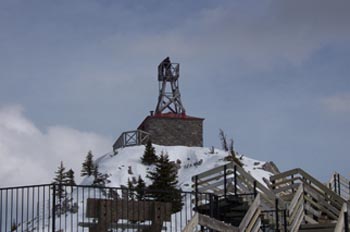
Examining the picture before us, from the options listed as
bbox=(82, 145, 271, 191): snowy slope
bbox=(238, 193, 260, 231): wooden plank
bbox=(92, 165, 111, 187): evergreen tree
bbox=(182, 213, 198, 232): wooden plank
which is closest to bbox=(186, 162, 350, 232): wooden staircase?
bbox=(238, 193, 260, 231): wooden plank

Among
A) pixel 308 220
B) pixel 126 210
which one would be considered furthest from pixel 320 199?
pixel 126 210

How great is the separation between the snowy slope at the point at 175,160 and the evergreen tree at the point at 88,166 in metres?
0.55

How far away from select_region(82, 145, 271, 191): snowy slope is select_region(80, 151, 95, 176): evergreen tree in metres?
0.55

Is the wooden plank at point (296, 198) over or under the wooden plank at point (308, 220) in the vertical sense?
over

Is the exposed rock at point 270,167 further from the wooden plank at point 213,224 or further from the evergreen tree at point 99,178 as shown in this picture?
the wooden plank at point 213,224

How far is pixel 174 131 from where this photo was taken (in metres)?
56.2

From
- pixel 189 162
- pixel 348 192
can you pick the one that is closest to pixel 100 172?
pixel 189 162

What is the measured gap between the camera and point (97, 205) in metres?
14.8

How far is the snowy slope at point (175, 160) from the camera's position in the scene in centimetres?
4778

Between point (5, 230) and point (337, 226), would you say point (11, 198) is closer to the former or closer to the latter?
point (5, 230)

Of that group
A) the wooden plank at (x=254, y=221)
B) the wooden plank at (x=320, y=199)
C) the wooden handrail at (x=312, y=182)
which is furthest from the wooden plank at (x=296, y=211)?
the wooden plank at (x=254, y=221)

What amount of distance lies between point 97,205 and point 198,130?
42550 millimetres

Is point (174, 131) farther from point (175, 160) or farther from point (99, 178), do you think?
point (99, 178)

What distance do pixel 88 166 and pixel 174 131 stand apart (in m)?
8.29
